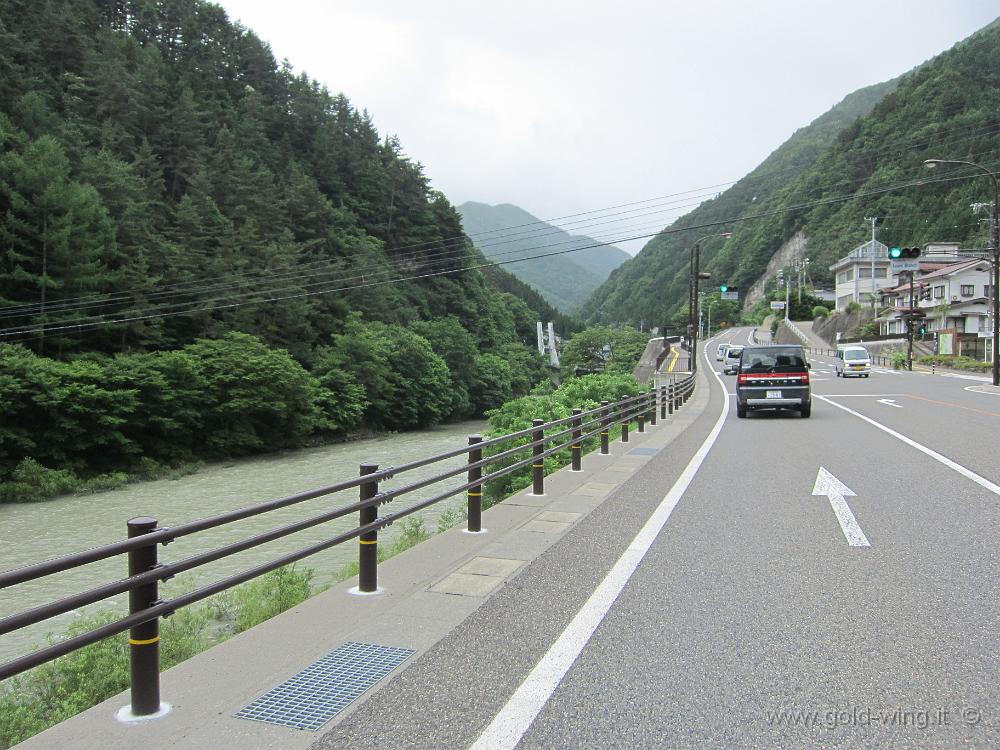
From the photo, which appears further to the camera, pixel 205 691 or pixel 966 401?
pixel 966 401

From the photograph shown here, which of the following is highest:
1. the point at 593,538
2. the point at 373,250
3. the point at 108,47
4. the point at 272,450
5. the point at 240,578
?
the point at 108,47

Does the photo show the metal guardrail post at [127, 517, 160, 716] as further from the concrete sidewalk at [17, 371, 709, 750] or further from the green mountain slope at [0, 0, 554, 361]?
the green mountain slope at [0, 0, 554, 361]

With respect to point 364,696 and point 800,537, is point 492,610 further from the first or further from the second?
point 800,537

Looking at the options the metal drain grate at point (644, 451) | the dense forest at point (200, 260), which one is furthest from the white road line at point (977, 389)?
the dense forest at point (200, 260)

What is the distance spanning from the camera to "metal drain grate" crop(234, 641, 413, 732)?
3.51 metres

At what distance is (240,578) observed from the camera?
13.6 feet

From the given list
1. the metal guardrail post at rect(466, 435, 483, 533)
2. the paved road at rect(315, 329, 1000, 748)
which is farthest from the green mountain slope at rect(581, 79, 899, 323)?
the metal guardrail post at rect(466, 435, 483, 533)

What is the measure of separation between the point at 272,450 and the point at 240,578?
37654mm

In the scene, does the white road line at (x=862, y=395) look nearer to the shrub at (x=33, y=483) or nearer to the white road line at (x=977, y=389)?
the white road line at (x=977, y=389)

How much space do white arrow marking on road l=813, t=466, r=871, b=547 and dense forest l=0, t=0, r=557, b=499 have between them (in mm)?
28172

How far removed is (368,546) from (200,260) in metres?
46.5

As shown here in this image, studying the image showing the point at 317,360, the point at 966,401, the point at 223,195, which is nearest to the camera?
the point at 966,401

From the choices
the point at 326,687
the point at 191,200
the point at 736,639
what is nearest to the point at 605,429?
the point at 736,639

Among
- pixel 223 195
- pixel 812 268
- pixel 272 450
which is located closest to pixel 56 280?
pixel 272 450
